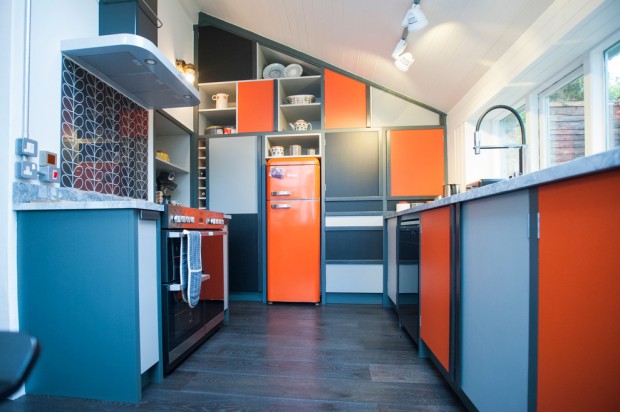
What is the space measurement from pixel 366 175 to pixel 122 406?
8.74 ft

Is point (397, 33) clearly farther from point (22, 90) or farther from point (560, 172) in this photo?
point (22, 90)

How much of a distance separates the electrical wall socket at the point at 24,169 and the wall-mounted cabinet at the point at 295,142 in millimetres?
1975

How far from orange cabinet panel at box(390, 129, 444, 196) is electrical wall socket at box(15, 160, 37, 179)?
2.84 meters

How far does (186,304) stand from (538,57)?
8.35 ft

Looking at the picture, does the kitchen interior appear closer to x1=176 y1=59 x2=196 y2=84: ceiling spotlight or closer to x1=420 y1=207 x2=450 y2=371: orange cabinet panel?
x1=420 y1=207 x2=450 y2=371: orange cabinet panel

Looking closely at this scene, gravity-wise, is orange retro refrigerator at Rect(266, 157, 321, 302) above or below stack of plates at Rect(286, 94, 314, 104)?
below

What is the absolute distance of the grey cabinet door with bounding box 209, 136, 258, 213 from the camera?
124 inches

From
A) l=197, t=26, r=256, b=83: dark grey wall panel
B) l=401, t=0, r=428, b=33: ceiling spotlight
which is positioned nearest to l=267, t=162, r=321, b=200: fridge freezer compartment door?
l=197, t=26, r=256, b=83: dark grey wall panel

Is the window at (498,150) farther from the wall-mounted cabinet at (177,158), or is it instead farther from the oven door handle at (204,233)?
the wall-mounted cabinet at (177,158)

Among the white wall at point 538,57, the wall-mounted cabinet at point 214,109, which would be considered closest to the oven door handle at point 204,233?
the wall-mounted cabinet at point 214,109

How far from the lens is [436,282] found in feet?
4.85

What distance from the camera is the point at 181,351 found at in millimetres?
1658

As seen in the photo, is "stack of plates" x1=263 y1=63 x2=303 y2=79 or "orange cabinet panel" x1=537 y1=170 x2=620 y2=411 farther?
"stack of plates" x1=263 y1=63 x2=303 y2=79

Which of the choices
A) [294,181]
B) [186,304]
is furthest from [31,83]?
[294,181]
